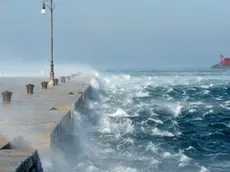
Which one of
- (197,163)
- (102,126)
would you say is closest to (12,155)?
(197,163)

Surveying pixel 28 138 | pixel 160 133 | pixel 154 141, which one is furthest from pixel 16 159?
pixel 160 133

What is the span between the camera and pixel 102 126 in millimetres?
16094

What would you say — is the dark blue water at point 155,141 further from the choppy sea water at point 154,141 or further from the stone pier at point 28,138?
the stone pier at point 28,138

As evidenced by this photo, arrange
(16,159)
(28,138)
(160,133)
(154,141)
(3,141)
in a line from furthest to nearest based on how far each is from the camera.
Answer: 1. (160,133)
2. (154,141)
3. (28,138)
4. (3,141)
5. (16,159)

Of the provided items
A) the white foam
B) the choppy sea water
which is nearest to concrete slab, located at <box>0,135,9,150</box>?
the choppy sea water

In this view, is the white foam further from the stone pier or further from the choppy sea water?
the stone pier

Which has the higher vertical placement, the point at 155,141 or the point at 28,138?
the point at 28,138

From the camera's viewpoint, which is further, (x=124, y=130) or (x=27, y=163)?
(x=124, y=130)

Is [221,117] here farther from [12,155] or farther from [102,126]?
[12,155]

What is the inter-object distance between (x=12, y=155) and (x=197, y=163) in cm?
640

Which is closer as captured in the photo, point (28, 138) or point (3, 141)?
point (3, 141)

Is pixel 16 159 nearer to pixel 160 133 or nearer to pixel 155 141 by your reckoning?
pixel 155 141

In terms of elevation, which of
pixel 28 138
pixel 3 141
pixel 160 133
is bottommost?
pixel 160 133

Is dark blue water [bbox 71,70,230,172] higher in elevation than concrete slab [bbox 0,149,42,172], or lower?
lower
